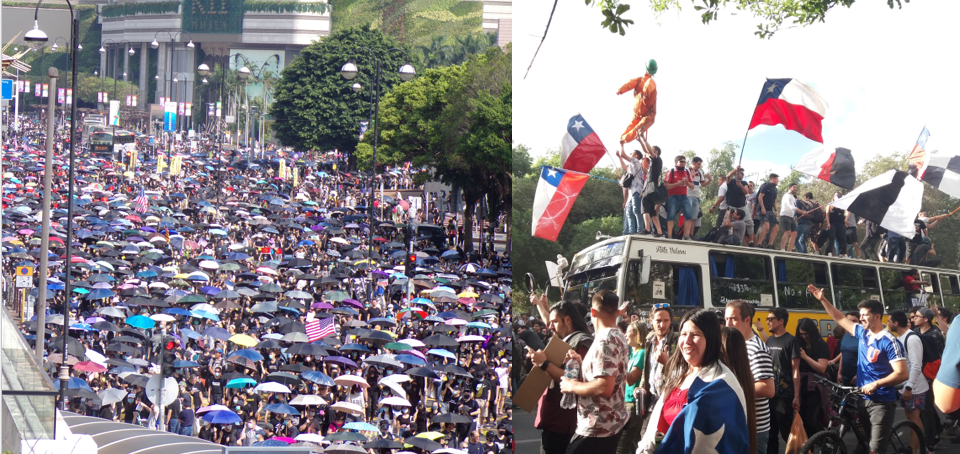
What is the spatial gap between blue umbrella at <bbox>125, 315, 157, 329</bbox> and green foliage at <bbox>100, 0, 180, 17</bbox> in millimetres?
31588

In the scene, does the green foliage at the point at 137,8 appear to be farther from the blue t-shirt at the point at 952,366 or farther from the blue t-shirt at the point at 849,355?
the blue t-shirt at the point at 952,366

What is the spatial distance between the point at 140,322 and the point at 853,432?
1692 centimetres

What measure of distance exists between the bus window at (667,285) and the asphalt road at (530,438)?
37.7 inches

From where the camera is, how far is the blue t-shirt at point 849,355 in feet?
18.3

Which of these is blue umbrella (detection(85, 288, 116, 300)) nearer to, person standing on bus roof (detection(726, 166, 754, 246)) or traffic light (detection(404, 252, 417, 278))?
traffic light (detection(404, 252, 417, 278))

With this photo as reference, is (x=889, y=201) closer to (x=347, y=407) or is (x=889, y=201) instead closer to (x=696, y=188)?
(x=696, y=188)

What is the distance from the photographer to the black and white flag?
5504 millimetres

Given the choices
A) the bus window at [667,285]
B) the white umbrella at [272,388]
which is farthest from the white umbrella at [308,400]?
the bus window at [667,285]

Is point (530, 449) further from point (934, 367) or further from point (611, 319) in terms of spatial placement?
point (934, 367)

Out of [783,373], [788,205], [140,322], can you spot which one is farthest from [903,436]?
[140,322]

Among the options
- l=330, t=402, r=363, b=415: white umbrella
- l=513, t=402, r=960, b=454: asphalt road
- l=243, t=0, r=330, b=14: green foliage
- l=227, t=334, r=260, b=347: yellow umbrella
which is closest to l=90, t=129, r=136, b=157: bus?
l=243, t=0, r=330, b=14: green foliage

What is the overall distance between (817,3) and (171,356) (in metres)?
14.0

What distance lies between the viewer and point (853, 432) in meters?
5.40

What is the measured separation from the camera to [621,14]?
5859 mm
